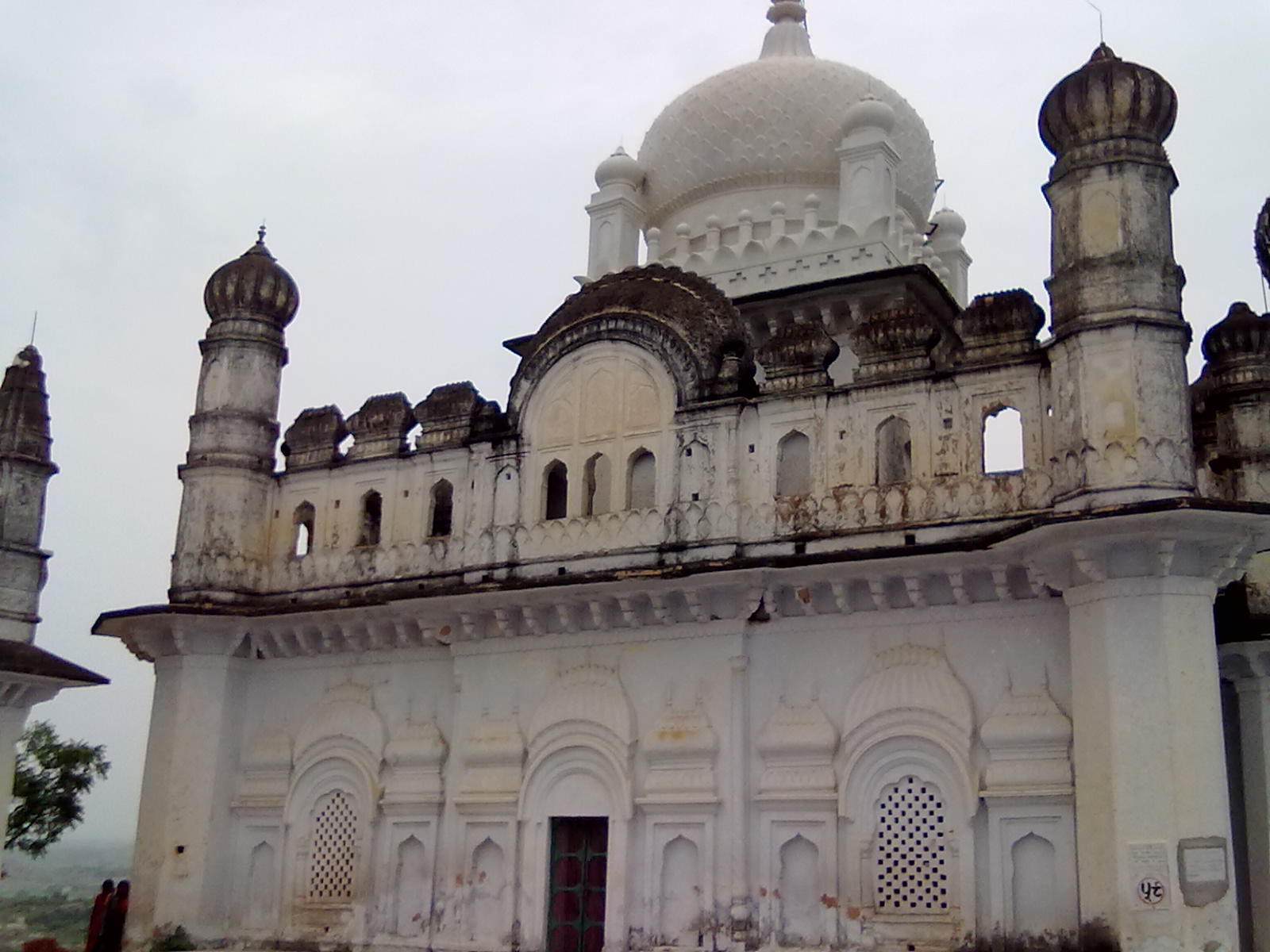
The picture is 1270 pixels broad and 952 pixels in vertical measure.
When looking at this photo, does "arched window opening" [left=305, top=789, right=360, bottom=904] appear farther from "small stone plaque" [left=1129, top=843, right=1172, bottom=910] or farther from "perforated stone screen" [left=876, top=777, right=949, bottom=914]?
"small stone plaque" [left=1129, top=843, right=1172, bottom=910]

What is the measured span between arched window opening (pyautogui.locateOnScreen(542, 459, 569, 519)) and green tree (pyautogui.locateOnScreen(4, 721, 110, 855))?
54.5 feet

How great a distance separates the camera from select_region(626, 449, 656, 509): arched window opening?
53.1 feet

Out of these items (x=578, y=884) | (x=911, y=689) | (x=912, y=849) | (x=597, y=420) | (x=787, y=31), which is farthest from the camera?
(x=787, y=31)

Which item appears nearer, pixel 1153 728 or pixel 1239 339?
pixel 1153 728

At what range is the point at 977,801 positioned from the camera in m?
13.0

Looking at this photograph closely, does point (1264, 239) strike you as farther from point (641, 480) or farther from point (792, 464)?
point (641, 480)

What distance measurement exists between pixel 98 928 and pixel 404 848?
4299 millimetres

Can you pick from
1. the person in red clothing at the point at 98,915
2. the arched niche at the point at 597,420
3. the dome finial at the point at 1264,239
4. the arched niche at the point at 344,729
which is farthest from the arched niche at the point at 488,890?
the dome finial at the point at 1264,239

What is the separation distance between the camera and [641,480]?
16.3 m

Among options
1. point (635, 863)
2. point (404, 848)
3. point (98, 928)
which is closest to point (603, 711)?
point (635, 863)

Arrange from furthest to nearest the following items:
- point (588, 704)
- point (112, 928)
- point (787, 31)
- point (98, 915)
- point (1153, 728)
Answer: point (787, 31) < point (98, 915) < point (112, 928) < point (588, 704) < point (1153, 728)

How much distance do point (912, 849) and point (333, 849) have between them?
7.14m

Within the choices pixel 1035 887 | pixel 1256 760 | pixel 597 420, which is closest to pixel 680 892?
pixel 1035 887

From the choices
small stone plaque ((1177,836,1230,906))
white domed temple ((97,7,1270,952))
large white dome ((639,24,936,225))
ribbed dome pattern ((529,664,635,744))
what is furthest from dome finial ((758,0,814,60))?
small stone plaque ((1177,836,1230,906))
